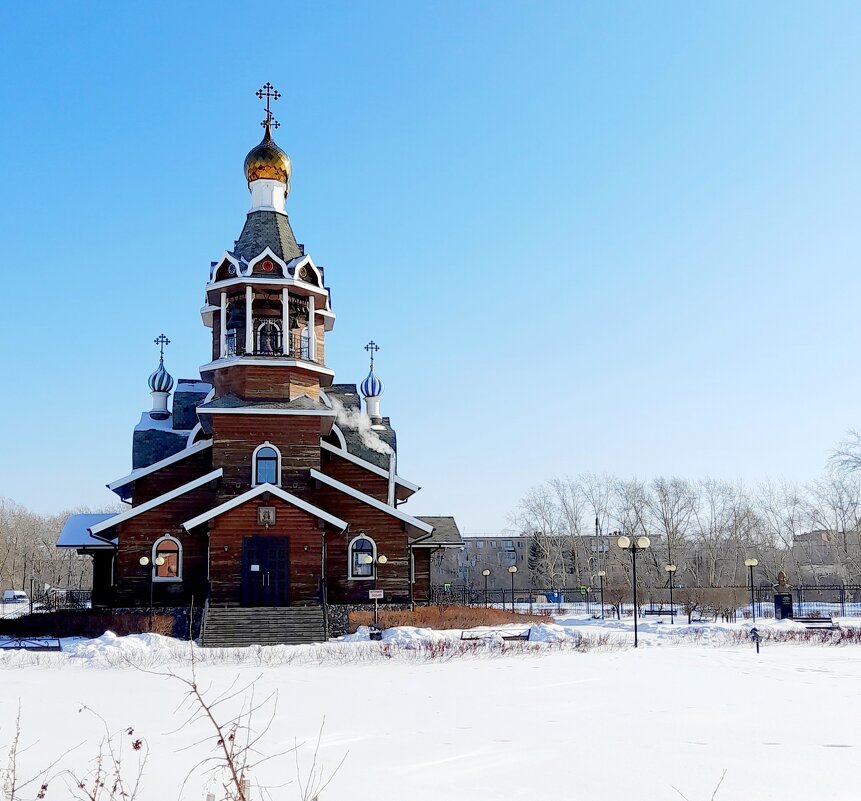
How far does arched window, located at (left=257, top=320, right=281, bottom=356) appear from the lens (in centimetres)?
2877

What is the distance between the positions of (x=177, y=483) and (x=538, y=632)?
40.9ft

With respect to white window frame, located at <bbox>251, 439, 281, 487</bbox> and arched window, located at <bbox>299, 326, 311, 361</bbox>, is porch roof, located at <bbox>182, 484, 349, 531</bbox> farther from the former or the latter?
arched window, located at <bbox>299, 326, 311, 361</bbox>

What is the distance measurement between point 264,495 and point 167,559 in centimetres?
354

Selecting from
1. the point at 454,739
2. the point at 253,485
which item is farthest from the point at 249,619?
the point at 454,739

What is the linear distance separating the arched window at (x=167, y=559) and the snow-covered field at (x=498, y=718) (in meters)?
7.38

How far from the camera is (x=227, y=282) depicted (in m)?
27.2

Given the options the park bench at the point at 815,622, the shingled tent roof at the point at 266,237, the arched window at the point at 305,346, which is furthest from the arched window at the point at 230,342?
the park bench at the point at 815,622

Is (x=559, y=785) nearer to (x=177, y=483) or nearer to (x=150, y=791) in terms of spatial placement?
(x=150, y=791)

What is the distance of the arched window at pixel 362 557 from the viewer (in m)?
26.4

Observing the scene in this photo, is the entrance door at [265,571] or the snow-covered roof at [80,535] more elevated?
the snow-covered roof at [80,535]

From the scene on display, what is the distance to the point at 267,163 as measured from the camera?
1192 inches

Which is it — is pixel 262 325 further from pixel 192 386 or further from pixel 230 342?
pixel 192 386

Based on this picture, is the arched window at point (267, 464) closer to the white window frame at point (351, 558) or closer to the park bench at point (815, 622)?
the white window frame at point (351, 558)

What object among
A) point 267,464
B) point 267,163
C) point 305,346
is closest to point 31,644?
point 267,464
